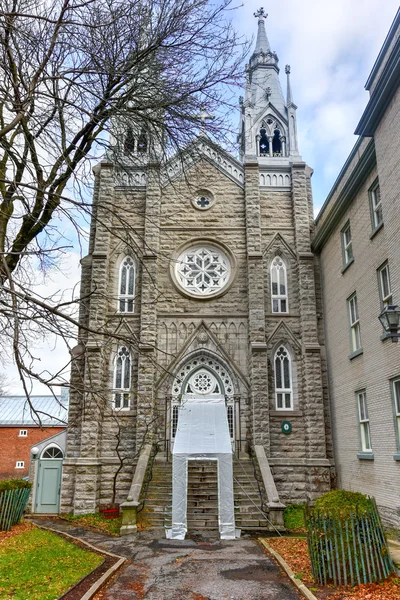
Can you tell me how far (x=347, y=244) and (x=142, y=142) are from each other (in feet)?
29.4

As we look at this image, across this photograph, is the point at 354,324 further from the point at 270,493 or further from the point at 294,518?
the point at 294,518

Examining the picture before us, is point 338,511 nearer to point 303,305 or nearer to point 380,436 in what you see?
point 380,436

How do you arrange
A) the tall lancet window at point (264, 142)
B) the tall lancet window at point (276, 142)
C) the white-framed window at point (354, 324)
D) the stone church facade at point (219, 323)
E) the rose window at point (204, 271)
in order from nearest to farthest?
the white-framed window at point (354, 324) → the stone church facade at point (219, 323) → the rose window at point (204, 271) → the tall lancet window at point (276, 142) → the tall lancet window at point (264, 142)

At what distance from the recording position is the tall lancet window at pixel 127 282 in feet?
59.2

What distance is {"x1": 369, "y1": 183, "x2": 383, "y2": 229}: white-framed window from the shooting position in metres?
12.6

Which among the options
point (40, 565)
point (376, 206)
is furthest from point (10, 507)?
point (376, 206)

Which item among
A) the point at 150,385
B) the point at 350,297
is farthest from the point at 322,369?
the point at 150,385

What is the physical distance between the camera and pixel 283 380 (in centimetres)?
1716

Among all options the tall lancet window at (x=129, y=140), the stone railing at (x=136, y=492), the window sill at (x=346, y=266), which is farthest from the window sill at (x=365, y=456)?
the tall lancet window at (x=129, y=140)

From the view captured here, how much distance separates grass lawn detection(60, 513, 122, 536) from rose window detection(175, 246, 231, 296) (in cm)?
806

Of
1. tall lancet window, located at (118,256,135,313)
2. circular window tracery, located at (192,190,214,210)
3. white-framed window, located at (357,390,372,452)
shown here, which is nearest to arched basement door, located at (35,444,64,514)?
tall lancet window, located at (118,256,135,313)

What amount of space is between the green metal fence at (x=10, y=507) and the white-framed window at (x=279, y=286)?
10129 mm

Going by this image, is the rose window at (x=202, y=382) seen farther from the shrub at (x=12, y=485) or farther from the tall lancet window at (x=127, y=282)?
the shrub at (x=12, y=485)

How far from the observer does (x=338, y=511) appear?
24.5 feet
